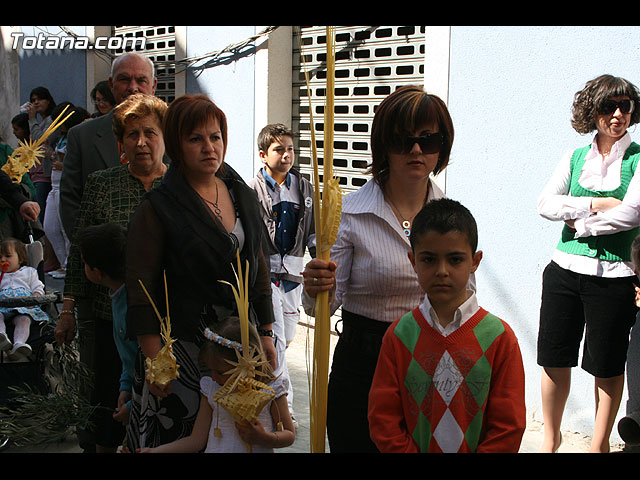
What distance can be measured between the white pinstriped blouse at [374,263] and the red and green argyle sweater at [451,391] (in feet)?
1.18

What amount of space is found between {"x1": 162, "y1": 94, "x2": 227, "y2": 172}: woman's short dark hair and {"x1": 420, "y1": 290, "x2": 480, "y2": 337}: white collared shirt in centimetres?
116

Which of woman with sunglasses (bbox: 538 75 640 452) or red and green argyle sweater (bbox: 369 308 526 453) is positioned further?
woman with sunglasses (bbox: 538 75 640 452)

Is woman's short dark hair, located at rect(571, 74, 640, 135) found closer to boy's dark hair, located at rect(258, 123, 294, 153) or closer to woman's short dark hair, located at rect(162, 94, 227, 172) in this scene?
boy's dark hair, located at rect(258, 123, 294, 153)

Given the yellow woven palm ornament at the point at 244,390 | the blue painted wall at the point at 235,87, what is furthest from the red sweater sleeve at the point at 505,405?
the blue painted wall at the point at 235,87

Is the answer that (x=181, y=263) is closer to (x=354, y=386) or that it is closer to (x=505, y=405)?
(x=354, y=386)

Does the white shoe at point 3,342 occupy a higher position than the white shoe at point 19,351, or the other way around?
the white shoe at point 3,342

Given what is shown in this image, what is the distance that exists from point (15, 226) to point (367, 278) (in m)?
4.08

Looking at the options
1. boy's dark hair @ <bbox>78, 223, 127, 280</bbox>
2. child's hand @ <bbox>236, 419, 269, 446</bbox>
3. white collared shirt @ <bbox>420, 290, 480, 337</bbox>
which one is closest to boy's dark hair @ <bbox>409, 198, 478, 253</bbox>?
white collared shirt @ <bbox>420, 290, 480, 337</bbox>

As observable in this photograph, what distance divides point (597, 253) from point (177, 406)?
2.32 metres

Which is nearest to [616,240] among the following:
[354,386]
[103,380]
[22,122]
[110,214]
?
[354,386]

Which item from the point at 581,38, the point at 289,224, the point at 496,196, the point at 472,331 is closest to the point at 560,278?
the point at 496,196

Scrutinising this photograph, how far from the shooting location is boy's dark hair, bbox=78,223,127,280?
3061 mm

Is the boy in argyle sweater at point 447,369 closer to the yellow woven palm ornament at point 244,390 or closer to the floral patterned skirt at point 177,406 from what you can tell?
the yellow woven palm ornament at point 244,390

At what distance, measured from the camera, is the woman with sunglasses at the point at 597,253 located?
152 inches
